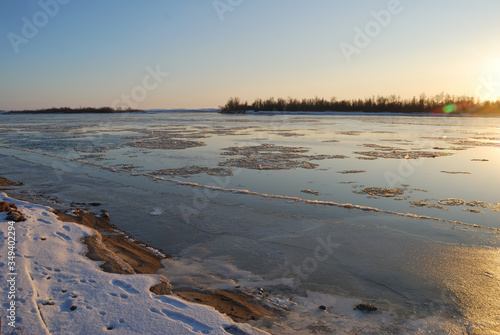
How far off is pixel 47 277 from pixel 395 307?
Result: 3.58 meters

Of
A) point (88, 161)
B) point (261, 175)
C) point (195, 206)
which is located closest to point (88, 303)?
point (195, 206)

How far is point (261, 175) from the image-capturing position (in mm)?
9734

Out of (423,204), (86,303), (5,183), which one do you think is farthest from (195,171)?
(86,303)

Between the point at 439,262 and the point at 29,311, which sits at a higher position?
the point at 29,311

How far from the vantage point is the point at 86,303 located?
3072 mm

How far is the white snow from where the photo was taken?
2752mm

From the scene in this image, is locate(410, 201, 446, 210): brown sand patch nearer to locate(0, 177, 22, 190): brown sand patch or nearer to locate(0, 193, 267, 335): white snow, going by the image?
locate(0, 193, 267, 335): white snow

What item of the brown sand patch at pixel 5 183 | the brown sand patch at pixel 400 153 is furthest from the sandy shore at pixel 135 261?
the brown sand patch at pixel 400 153

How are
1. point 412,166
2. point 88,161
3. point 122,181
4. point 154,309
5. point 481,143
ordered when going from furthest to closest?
1. point 481,143
2. point 88,161
3. point 412,166
4. point 122,181
5. point 154,309

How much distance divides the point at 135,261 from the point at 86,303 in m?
1.21

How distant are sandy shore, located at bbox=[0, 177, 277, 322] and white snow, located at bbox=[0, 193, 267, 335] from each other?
161 mm

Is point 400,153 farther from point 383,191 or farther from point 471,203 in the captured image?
point 471,203

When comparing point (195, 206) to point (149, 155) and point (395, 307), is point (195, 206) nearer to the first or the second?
point (395, 307)

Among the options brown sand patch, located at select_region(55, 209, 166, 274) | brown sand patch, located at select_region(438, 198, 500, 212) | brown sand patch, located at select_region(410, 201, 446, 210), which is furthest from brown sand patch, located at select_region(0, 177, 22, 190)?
brown sand patch, located at select_region(438, 198, 500, 212)
